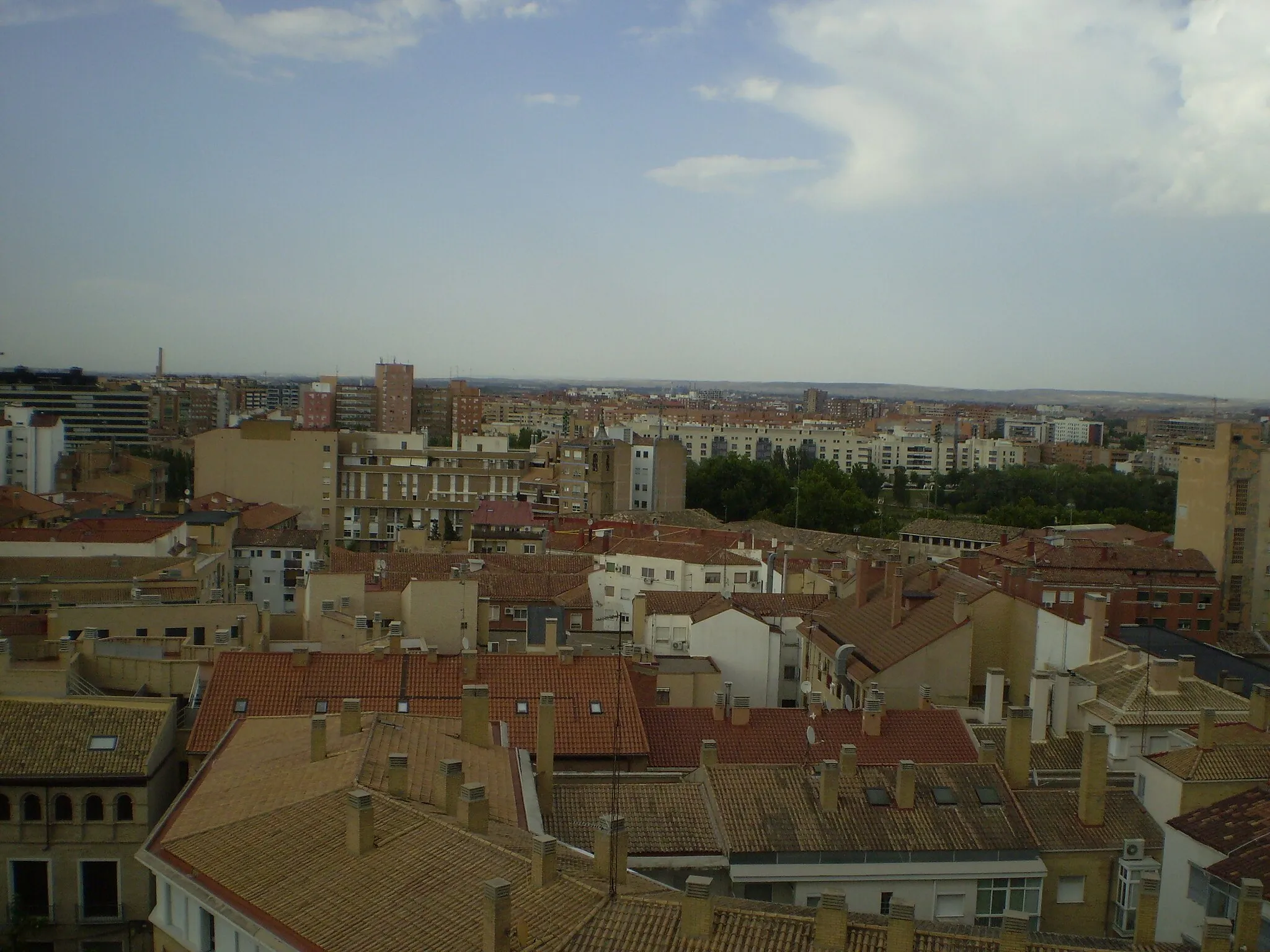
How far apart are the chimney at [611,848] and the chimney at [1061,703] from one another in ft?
31.0

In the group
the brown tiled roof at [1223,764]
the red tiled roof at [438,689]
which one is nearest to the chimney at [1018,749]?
the brown tiled roof at [1223,764]

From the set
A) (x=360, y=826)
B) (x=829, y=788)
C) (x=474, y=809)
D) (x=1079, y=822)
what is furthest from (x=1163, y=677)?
(x=360, y=826)

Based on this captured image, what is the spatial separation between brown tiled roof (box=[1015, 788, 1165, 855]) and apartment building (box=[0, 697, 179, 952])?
1069cm

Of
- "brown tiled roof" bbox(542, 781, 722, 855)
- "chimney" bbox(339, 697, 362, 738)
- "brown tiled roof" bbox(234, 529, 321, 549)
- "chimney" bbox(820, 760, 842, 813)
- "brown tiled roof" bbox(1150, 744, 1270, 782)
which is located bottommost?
"brown tiled roof" bbox(234, 529, 321, 549)

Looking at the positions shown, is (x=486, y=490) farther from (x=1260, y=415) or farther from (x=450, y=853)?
(x=450, y=853)

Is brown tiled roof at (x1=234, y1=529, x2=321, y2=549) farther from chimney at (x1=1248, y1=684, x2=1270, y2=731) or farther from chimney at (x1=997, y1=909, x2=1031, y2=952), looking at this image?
chimney at (x1=997, y1=909, x2=1031, y2=952)

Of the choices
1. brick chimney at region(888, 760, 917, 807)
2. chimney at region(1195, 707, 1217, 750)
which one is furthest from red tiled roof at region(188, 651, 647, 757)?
chimney at region(1195, 707, 1217, 750)

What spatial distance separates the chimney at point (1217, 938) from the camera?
9172 mm

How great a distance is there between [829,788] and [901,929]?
17.1 feet

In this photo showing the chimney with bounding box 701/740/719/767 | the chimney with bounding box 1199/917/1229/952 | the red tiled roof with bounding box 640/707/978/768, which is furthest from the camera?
the red tiled roof with bounding box 640/707/978/768

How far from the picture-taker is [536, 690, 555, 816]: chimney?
14.2 m

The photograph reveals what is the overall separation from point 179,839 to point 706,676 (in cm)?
1140

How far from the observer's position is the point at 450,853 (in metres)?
10.3

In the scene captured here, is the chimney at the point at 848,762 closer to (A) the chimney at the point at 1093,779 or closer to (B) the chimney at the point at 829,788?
(B) the chimney at the point at 829,788
